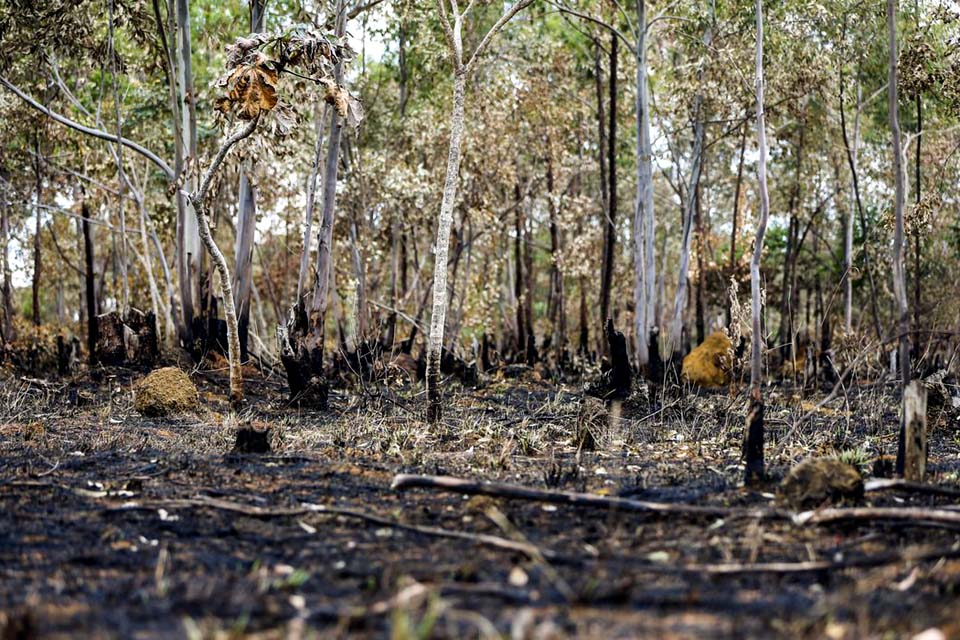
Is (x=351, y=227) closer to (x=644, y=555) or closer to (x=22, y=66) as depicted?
(x=22, y=66)

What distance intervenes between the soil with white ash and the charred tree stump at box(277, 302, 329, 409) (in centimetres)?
207

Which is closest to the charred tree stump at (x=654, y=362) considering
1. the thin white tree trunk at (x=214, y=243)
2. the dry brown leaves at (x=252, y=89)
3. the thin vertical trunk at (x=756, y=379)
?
the thin white tree trunk at (x=214, y=243)

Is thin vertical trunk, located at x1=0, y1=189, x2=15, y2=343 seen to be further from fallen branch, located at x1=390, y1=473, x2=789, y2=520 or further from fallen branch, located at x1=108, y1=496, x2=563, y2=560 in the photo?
fallen branch, located at x1=390, y1=473, x2=789, y2=520

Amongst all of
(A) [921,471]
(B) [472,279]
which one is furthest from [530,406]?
(B) [472,279]

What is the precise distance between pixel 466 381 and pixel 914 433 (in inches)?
334

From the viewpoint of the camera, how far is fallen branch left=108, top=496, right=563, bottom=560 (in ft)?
12.0

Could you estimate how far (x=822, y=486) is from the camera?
460 cm

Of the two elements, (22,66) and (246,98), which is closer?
(246,98)

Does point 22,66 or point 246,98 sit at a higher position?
point 22,66

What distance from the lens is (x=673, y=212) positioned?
3028cm

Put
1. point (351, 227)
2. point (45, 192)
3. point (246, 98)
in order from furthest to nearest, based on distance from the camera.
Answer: point (45, 192) < point (351, 227) < point (246, 98)

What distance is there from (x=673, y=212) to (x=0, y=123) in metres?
19.6

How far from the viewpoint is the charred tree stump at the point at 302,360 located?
963 cm

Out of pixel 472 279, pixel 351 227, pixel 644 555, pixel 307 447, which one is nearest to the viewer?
A: pixel 644 555
